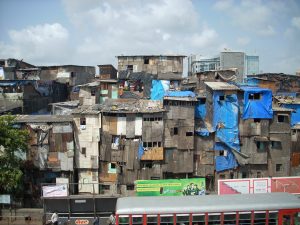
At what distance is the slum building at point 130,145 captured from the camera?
30609 millimetres

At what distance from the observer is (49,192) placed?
26391 mm

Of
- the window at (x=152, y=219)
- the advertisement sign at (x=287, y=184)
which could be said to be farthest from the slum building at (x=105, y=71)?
the window at (x=152, y=219)

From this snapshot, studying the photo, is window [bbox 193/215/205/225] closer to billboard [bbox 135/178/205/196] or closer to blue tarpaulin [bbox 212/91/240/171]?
billboard [bbox 135/178/205/196]

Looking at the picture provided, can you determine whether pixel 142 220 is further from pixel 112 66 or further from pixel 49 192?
pixel 112 66

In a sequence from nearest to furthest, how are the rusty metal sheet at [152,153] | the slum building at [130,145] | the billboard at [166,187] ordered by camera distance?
the billboard at [166,187] → the slum building at [130,145] → the rusty metal sheet at [152,153]

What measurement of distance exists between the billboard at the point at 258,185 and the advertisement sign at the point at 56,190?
1199cm

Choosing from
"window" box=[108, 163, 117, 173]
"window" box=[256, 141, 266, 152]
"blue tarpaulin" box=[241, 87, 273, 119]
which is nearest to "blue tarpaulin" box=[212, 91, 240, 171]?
"blue tarpaulin" box=[241, 87, 273, 119]

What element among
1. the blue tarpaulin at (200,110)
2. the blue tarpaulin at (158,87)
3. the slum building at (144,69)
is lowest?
the blue tarpaulin at (200,110)

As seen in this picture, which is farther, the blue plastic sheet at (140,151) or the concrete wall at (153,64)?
the concrete wall at (153,64)

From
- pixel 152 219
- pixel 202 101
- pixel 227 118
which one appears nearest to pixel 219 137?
pixel 227 118

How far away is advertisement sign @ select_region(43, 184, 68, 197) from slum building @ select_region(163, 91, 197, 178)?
9.39 metres

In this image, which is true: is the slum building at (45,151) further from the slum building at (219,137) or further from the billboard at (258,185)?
the billboard at (258,185)

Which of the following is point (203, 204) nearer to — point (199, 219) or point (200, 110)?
point (199, 219)

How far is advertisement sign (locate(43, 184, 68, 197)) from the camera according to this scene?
2633 cm
